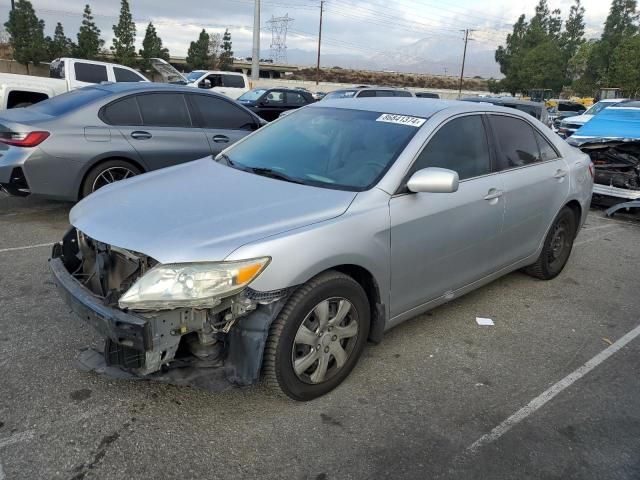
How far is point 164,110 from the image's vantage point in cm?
678

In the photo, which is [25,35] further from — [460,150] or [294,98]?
[460,150]

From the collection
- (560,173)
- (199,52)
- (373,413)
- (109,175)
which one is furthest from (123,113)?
(199,52)

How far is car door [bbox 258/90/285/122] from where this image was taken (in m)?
16.9

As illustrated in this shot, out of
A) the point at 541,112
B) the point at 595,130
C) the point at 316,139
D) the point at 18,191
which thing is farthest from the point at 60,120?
the point at 541,112

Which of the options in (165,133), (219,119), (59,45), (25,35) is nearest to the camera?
(165,133)

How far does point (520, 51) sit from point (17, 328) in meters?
70.7

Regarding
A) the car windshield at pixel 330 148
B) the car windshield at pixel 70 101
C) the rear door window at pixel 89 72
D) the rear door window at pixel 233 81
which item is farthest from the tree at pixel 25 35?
the car windshield at pixel 330 148

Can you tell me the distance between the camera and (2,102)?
33.3 ft

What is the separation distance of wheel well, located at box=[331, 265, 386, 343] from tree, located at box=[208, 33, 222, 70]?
75.4 metres

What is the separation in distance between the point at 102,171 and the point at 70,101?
1.04 meters

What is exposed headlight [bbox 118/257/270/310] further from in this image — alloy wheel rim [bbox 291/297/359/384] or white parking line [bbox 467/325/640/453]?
white parking line [bbox 467/325/640/453]

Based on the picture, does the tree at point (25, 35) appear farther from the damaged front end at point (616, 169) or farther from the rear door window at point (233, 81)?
the damaged front end at point (616, 169)

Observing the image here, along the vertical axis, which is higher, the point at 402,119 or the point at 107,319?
the point at 402,119

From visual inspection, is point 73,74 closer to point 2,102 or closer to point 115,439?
point 2,102
